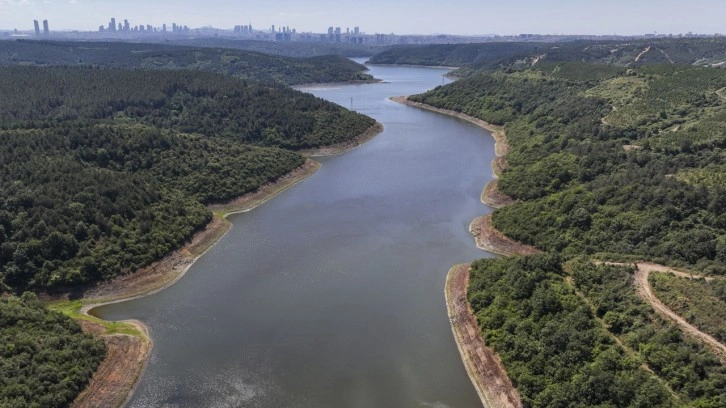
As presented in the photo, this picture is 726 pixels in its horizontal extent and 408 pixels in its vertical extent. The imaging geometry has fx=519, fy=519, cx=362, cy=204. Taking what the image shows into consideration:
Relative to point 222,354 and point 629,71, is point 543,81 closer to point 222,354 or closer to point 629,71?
point 629,71

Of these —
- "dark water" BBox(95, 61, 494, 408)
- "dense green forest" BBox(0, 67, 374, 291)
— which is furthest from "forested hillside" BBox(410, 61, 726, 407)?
"dense green forest" BBox(0, 67, 374, 291)

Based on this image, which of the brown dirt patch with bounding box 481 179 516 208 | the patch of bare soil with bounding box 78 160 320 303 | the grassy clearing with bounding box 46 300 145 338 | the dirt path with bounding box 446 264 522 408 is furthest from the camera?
the brown dirt patch with bounding box 481 179 516 208

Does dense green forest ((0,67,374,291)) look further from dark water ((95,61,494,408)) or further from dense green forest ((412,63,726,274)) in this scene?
dense green forest ((412,63,726,274))

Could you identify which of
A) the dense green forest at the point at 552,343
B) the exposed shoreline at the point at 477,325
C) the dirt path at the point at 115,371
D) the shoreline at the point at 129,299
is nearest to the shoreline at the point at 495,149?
the exposed shoreline at the point at 477,325

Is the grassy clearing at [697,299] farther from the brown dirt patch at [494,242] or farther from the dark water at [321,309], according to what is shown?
the brown dirt patch at [494,242]

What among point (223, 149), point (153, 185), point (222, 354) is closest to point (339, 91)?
point (223, 149)
